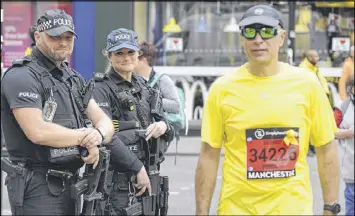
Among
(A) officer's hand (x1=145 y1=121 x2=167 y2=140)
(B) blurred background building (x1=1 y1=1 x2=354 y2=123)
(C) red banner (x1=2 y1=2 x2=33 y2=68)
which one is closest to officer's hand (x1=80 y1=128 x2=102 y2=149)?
(A) officer's hand (x1=145 y1=121 x2=167 y2=140)

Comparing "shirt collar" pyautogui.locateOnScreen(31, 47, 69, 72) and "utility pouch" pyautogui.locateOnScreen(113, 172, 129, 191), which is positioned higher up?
"shirt collar" pyautogui.locateOnScreen(31, 47, 69, 72)

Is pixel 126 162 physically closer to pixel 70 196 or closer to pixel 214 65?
pixel 70 196

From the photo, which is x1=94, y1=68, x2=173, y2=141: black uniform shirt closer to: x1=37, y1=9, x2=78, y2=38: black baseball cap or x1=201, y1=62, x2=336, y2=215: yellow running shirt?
x1=37, y1=9, x2=78, y2=38: black baseball cap

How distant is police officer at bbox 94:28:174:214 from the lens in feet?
17.7

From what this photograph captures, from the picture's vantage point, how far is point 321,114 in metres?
4.16

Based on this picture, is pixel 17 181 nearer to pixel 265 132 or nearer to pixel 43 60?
pixel 43 60

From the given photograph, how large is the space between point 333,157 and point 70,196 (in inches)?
59.7

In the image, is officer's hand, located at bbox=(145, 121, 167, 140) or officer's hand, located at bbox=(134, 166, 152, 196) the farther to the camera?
officer's hand, located at bbox=(145, 121, 167, 140)

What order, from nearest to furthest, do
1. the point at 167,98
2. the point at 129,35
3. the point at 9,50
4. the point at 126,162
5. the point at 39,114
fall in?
the point at 39,114
the point at 126,162
the point at 129,35
the point at 167,98
the point at 9,50

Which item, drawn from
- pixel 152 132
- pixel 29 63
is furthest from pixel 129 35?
pixel 29 63

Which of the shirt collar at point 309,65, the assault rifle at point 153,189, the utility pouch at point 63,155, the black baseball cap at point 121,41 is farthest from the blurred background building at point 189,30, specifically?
the utility pouch at point 63,155

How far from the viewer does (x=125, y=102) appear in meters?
5.43

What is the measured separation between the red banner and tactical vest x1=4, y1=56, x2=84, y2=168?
34.4 feet

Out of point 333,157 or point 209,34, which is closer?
point 333,157
